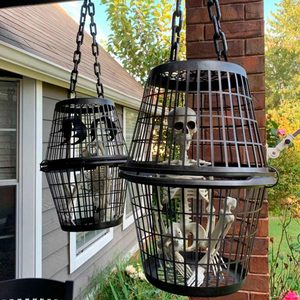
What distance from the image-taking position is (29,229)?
8.64 ft

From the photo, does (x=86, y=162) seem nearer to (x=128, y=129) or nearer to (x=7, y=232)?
(x=7, y=232)

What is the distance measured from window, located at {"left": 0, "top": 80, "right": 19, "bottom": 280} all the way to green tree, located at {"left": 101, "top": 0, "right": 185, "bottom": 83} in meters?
4.80

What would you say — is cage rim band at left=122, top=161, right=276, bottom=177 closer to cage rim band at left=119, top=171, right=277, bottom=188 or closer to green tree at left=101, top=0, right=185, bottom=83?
cage rim band at left=119, top=171, right=277, bottom=188

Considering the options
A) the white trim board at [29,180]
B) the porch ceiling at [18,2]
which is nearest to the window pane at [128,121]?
the white trim board at [29,180]

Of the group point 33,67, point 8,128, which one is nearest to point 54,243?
point 8,128

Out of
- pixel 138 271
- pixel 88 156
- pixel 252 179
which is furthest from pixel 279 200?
pixel 252 179

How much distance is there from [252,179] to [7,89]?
2.35m

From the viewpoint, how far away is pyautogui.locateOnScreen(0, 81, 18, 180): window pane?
2523 mm

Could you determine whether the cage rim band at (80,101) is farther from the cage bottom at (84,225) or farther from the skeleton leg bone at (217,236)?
the skeleton leg bone at (217,236)

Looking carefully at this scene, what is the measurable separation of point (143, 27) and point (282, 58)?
43.9 feet

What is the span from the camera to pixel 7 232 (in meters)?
2.56

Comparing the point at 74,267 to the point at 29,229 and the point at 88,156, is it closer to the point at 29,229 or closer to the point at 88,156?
the point at 29,229

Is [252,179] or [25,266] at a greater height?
[252,179]

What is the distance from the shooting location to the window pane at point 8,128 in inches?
99.3
